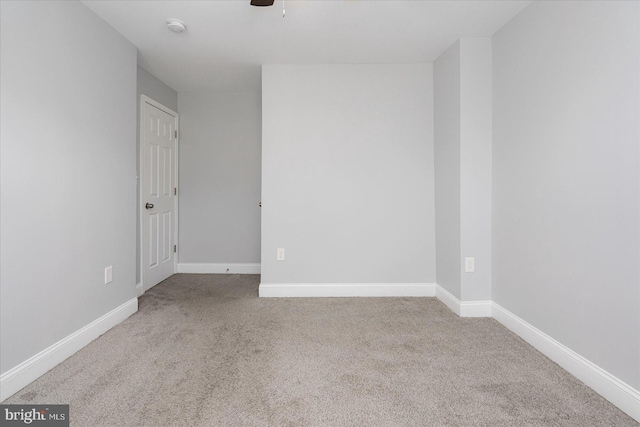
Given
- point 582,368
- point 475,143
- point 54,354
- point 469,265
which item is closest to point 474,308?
point 469,265

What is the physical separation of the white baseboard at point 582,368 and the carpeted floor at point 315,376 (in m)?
0.05

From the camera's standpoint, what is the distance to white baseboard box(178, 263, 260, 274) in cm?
404

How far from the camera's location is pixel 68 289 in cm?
199

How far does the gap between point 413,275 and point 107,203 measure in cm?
277

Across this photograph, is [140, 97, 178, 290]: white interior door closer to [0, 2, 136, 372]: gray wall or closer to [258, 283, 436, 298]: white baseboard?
[0, 2, 136, 372]: gray wall

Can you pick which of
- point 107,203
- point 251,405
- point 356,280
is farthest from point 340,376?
point 107,203

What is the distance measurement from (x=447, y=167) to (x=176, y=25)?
249 centimetres

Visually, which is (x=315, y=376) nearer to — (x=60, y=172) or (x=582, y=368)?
(x=582, y=368)

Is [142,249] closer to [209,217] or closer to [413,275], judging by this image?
[209,217]

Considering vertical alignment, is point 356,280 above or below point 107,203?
below

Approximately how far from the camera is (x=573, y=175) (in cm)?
177

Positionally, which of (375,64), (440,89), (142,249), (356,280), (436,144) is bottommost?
(356,280)

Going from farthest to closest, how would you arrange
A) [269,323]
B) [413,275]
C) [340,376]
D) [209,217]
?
[209,217]
[413,275]
[269,323]
[340,376]

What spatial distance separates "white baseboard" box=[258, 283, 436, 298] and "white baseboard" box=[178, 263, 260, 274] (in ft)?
3.22
